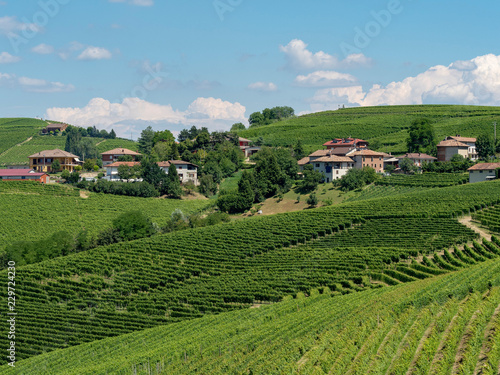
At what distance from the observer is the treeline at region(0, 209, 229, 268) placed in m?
55.1

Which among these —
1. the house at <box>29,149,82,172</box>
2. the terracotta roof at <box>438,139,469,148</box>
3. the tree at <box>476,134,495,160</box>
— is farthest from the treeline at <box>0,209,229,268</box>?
the tree at <box>476,134,495,160</box>

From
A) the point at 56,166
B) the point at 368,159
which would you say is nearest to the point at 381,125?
the point at 368,159

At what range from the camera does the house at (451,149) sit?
287 feet

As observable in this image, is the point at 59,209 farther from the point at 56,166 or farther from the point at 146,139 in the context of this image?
the point at 146,139

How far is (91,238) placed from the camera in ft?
200

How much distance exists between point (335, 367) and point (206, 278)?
26.4 meters

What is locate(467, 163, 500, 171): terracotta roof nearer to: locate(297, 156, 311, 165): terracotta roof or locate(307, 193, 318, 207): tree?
locate(307, 193, 318, 207): tree

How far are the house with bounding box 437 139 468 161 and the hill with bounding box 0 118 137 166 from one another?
2715 inches

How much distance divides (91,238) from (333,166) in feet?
124

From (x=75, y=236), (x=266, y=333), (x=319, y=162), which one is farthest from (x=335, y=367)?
(x=319, y=162)

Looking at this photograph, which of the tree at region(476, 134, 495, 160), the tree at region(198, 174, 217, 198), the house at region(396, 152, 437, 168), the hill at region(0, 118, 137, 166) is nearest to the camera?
the house at region(396, 152, 437, 168)

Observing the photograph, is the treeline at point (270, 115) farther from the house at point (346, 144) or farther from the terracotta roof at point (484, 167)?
the terracotta roof at point (484, 167)

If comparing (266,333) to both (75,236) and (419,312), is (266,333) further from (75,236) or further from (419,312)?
(75,236)

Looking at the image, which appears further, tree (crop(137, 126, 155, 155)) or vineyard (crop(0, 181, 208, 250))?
tree (crop(137, 126, 155, 155))
